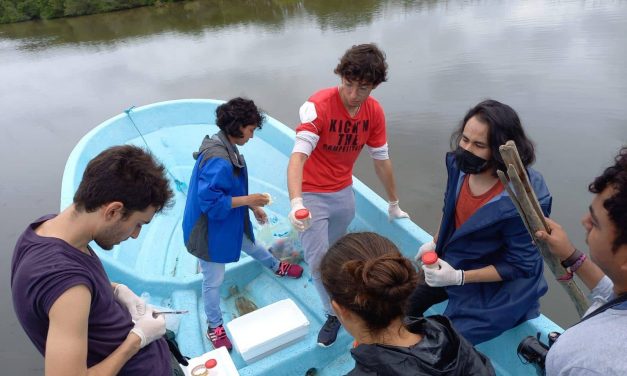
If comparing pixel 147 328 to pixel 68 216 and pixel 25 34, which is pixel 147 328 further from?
pixel 25 34

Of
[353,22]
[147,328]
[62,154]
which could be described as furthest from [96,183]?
[353,22]

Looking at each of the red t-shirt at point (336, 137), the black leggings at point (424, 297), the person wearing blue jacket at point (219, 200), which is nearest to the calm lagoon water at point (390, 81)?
the black leggings at point (424, 297)

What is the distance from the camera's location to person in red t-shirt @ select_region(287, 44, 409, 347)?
212 cm

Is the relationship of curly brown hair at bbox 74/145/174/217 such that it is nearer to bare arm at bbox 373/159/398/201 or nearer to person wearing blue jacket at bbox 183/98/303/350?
person wearing blue jacket at bbox 183/98/303/350

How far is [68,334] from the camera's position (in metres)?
1.07

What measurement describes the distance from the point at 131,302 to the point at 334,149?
54.6 inches

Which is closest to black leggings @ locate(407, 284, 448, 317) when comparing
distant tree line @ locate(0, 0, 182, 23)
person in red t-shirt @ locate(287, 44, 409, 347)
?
person in red t-shirt @ locate(287, 44, 409, 347)

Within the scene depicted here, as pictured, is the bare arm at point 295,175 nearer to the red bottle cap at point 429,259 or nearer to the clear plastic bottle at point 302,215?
the clear plastic bottle at point 302,215

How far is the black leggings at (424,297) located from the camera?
6.98ft

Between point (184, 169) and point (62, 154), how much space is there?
12.8 ft

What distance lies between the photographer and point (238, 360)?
249cm

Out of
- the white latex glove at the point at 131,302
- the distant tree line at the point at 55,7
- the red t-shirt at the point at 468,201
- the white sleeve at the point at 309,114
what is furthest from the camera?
the distant tree line at the point at 55,7

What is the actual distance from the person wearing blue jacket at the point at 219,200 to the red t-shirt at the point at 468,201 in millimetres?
1133

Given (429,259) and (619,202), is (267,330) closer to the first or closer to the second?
(429,259)
